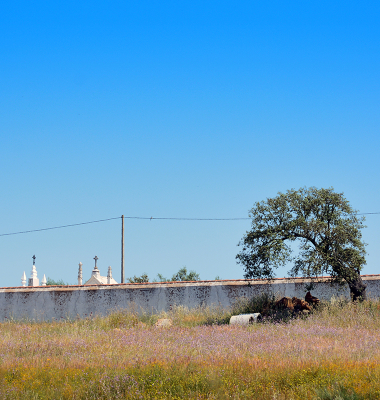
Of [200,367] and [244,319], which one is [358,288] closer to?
[244,319]

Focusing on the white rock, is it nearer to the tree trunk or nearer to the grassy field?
the grassy field

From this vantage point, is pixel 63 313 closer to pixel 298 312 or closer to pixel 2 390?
pixel 298 312

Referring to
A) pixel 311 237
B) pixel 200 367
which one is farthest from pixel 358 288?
pixel 200 367

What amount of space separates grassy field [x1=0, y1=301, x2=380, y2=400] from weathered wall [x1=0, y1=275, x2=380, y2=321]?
860cm

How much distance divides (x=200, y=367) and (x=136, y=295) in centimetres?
1492

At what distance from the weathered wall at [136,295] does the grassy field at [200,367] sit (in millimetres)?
8597

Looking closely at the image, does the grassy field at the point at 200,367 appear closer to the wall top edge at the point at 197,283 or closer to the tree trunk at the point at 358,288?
the tree trunk at the point at 358,288

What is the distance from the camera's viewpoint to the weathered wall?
72.3 ft

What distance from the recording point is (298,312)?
18594 millimetres

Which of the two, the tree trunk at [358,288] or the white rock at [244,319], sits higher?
the tree trunk at [358,288]

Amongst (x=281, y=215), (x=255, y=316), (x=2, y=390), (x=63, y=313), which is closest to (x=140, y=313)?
(x=63, y=313)

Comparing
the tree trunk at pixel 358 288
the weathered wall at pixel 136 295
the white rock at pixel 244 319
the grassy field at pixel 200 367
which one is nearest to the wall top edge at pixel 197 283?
the weathered wall at pixel 136 295

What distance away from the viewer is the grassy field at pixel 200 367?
7.61m

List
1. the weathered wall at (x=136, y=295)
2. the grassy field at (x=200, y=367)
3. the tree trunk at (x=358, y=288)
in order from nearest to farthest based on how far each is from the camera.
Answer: the grassy field at (x=200, y=367)
the tree trunk at (x=358, y=288)
the weathered wall at (x=136, y=295)
